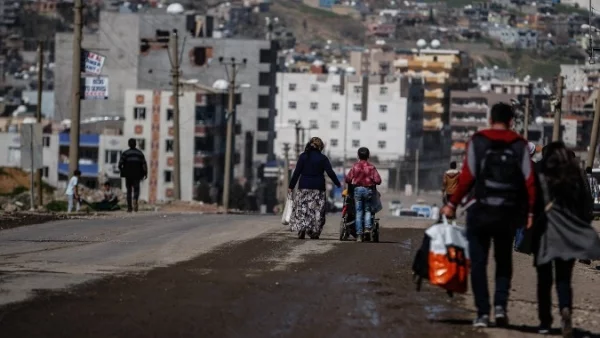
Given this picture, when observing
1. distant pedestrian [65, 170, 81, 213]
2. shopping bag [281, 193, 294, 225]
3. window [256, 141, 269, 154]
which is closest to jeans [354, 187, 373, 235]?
shopping bag [281, 193, 294, 225]

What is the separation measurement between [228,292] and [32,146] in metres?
25.5

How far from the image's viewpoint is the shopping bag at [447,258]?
44.8 feet

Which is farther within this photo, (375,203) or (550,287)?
(375,203)

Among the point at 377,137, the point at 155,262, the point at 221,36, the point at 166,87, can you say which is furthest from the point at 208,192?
the point at 155,262

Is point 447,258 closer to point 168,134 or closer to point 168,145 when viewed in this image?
point 168,134

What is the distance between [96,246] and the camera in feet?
71.4

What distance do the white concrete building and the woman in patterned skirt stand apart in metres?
137

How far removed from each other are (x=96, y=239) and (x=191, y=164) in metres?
84.8

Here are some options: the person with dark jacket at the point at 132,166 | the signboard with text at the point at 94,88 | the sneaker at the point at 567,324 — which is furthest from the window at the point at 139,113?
the sneaker at the point at 567,324

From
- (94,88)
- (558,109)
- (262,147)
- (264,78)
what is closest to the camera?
(94,88)

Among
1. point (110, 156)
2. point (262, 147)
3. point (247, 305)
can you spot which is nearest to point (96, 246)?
point (247, 305)

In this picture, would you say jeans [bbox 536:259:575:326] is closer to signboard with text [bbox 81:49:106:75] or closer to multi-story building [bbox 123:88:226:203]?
signboard with text [bbox 81:49:106:75]

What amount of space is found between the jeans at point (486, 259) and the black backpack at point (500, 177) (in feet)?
0.51

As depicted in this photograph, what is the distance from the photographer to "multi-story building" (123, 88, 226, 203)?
108 m
